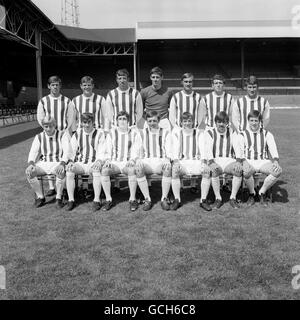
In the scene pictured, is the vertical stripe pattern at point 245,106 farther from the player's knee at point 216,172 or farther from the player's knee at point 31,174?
the player's knee at point 31,174

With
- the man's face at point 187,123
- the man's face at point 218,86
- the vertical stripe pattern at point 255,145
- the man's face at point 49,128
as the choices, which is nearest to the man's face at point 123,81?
the man's face at point 187,123

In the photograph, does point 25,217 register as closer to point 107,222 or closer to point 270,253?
point 107,222

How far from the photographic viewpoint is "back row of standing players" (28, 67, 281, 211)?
4.83m

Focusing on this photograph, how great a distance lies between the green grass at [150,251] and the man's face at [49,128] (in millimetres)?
958

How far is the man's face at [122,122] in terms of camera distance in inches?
200

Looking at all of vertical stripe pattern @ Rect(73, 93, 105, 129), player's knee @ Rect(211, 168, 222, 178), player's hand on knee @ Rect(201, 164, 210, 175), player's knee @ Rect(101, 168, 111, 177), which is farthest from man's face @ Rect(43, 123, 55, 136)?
player's knee @ Rect(211, 168, 222, 178)

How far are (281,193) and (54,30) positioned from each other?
21.4 m

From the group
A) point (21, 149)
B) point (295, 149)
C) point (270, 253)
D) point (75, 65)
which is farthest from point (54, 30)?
point (270, 253)

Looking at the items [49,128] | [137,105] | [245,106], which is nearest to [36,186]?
[49,128]

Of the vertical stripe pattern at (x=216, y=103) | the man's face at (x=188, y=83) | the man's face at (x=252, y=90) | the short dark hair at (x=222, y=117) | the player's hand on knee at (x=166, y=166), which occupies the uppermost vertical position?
the man's face at (x=188, y=83)

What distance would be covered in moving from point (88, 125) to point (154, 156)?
955mm

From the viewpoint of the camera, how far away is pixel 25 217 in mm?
4582

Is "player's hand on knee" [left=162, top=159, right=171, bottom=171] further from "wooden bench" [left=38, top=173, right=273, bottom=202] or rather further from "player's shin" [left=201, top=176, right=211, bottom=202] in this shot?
"player's shin" [left=201, top=176, right=211, bottom=202]

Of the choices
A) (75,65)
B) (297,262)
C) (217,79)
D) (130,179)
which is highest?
(75,65)
